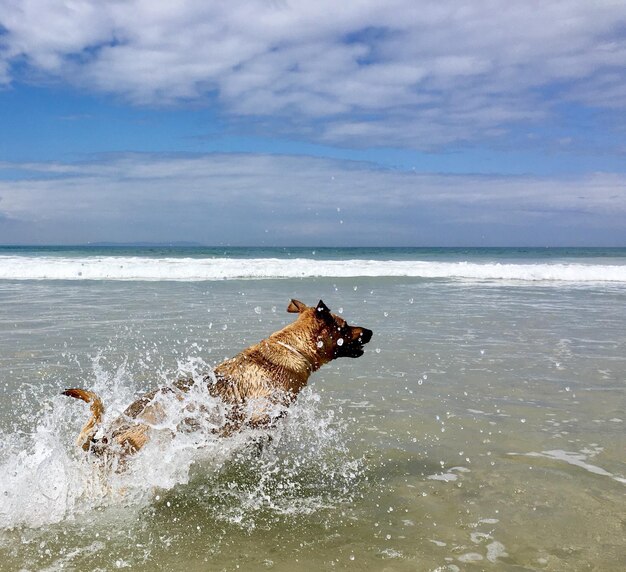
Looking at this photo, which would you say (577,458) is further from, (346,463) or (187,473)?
(187,473)

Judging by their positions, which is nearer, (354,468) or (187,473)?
(187,473)

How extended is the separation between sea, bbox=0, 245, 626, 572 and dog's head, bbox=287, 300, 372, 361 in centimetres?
65

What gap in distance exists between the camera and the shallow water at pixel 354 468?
3486mm

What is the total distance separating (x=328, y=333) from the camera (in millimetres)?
5316

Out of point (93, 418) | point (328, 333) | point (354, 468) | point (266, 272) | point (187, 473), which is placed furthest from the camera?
point (266, 272)

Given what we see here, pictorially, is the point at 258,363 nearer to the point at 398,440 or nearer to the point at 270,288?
the point at 398,440

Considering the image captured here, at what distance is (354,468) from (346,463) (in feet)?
0.42

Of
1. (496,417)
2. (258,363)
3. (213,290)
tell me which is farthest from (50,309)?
(496,417)

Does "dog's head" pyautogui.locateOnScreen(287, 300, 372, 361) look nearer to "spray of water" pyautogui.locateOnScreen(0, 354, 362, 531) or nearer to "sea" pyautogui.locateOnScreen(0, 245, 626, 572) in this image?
"sea" pyautogui.locateOnScreen(0, 245, 626, 572)

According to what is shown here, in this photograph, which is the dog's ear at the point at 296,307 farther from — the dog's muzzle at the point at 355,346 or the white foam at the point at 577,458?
the white foam at the point at 577,458

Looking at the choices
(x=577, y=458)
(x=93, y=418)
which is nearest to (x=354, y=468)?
(x=577, y=458)

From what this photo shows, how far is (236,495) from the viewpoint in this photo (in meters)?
4.27

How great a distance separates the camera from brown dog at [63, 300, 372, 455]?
13.4 ft

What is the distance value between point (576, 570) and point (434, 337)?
20.8 feet
